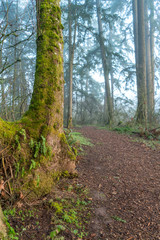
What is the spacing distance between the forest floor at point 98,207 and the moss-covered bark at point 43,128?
0.34 meters

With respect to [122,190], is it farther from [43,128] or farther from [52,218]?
[43,128]

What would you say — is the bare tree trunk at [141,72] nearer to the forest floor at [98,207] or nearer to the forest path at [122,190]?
the forest path at [122,190]

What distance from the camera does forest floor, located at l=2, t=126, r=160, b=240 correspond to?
7.70ft

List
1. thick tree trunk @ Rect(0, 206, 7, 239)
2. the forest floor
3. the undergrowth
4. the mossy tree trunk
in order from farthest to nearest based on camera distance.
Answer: the mossy tree trunk
the forest floor
the undergrowth
thick tree trunk @ Rect(0, 206, 7, 239)

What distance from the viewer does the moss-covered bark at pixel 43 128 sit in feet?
9.46

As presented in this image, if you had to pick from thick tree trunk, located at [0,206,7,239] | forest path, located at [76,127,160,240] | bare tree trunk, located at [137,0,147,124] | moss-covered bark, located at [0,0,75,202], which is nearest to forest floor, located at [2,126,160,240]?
forest path, located at [76,127,160,240]

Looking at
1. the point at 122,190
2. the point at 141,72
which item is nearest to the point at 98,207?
the point at 122,190

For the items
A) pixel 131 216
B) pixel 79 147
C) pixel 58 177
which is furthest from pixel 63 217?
pixel 79 147

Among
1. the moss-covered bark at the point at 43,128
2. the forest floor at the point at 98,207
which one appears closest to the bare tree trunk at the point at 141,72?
the forest floor at the point at 98,207

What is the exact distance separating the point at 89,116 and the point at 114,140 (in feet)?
30.6

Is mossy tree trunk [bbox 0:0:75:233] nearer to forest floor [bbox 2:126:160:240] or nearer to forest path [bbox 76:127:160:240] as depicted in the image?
forest floor [bbox 2:126:160:240]

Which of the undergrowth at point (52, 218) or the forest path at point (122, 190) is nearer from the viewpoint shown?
the undergrowth at point (52, 218)

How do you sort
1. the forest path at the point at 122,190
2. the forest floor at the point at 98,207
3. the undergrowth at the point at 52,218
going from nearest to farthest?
the undergrowth at the point at 52,218, the forest floor at the point at 98,207, the forest path at the point at 122,190

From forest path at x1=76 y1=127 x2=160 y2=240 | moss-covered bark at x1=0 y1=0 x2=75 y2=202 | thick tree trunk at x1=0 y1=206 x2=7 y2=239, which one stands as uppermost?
moss-covered bark at x1=0 y1=0 x2=75 y2=202
